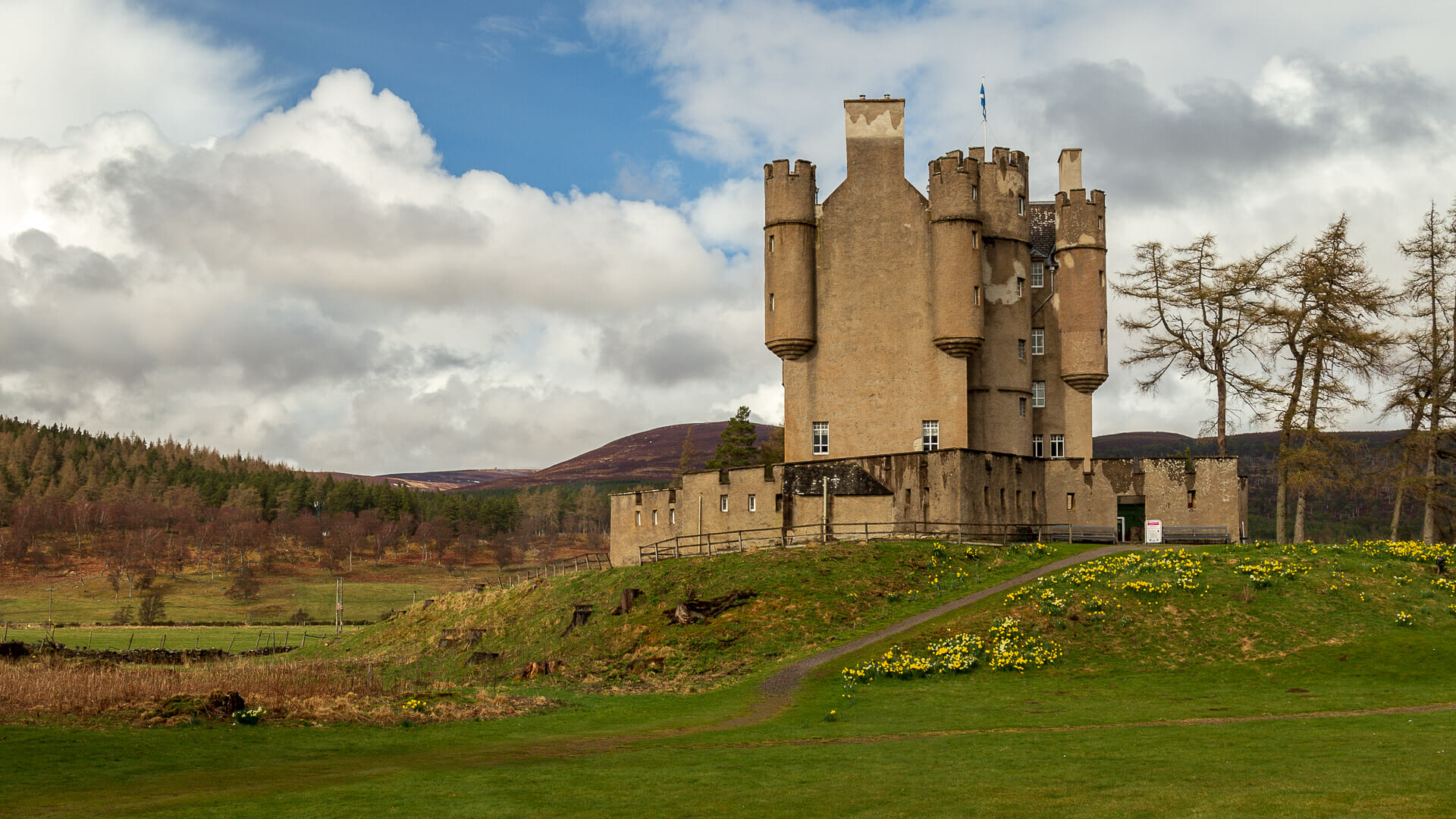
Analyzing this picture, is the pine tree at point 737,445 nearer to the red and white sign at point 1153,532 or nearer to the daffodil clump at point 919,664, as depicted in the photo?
the red and white sign at point 1153,532

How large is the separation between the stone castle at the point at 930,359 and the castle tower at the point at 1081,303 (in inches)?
3.8

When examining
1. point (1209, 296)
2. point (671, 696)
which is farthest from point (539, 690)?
point (1209, 296)

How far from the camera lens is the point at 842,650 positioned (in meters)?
38.4

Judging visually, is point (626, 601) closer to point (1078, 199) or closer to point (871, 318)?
point (871, 318)

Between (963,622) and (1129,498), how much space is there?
92.5ft

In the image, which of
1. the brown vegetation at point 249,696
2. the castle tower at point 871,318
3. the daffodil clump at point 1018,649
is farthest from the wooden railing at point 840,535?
the brown vegetation at point 249,696

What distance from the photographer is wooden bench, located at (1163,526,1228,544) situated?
2386 inches

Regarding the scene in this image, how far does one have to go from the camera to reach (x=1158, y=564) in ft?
142

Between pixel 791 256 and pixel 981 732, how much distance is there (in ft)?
139

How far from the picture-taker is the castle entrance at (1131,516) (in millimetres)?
63156

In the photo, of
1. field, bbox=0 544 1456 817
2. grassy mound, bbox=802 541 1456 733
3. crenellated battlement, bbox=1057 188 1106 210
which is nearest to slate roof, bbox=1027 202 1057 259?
crenellated battlement, bbox=1057 188 1106 210

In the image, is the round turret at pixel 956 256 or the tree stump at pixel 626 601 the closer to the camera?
the tree stump at pixel 626 601

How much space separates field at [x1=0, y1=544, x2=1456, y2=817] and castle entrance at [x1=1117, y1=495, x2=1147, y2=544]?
15.8m

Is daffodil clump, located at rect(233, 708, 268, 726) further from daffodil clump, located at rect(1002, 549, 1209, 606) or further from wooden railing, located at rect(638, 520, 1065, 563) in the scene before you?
wooden railing, located at rect(638, 520, 1065, 563)
